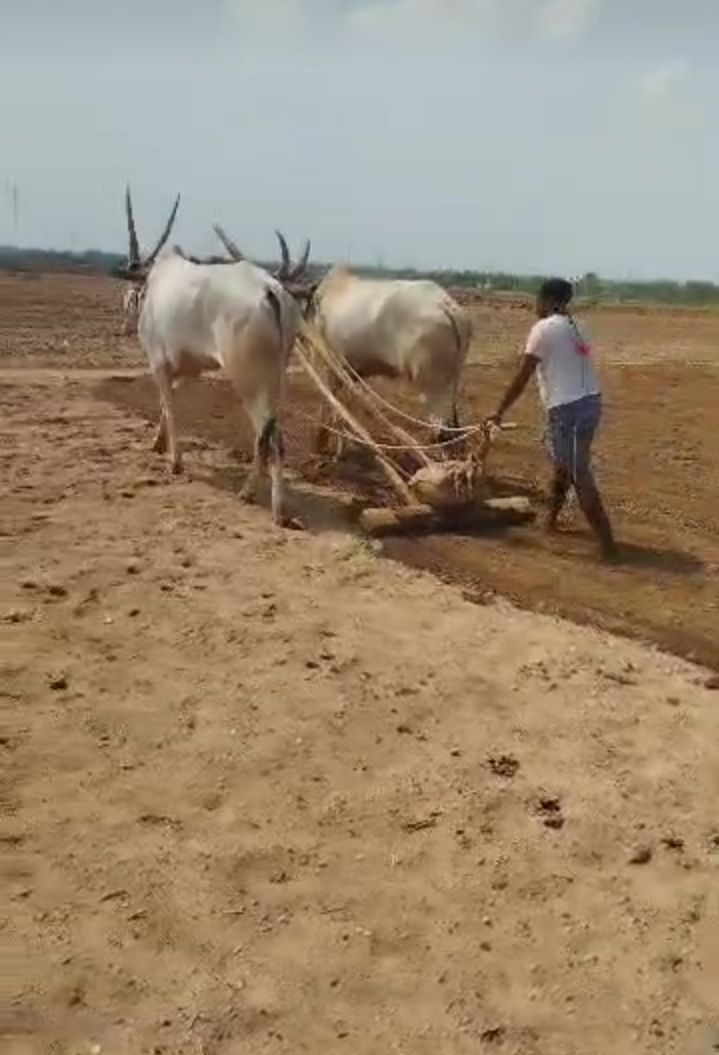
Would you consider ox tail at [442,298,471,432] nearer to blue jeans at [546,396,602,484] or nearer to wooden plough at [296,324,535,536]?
wooden plough at [296,324,535,536]

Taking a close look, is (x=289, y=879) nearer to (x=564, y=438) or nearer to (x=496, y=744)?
(x=496, y=744)

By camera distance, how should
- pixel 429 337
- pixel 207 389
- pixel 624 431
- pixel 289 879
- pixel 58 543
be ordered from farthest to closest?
pixel 207 389, pixel 624 431, pixel 429 337, pixel 58 543, pixel 289 879

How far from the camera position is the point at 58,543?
26.3 feet

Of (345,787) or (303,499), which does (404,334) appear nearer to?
(303,499)

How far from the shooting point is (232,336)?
365 inches

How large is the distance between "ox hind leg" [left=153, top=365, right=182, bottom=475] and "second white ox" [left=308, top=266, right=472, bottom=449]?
1194mm

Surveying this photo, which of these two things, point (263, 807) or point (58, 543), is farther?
point (58, 543)

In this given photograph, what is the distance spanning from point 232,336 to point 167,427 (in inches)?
52.7

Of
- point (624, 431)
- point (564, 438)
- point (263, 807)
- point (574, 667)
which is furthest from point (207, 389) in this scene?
point (263, 807)

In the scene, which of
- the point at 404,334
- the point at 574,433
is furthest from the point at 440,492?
the point at 404,334

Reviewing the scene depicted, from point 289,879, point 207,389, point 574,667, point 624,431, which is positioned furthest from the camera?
point 207,389

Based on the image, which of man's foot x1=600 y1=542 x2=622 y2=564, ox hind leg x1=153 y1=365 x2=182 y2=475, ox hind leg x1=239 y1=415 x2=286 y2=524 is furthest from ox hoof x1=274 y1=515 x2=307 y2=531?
man's foot x1=600 y1=542 x2=622 y2=564

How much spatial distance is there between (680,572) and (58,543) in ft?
11.8

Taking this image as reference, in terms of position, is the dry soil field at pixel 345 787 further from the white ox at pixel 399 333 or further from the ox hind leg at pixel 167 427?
the white ox at pixel 399 333
